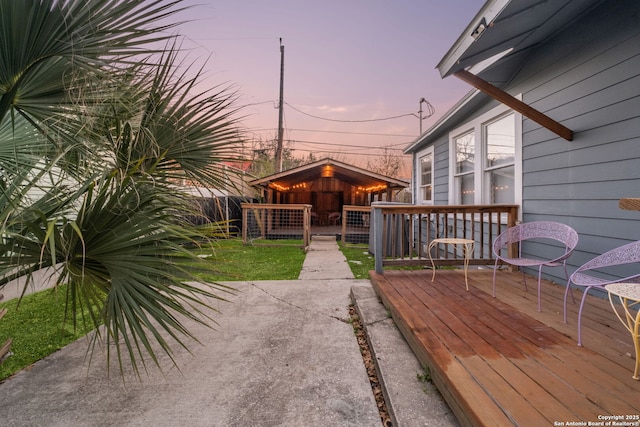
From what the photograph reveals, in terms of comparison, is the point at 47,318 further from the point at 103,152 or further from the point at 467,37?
the point at 467,37

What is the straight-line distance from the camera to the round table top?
131 centimetres

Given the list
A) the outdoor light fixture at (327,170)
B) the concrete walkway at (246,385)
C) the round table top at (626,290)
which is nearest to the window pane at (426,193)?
the outdoor light fixture at (327,170)

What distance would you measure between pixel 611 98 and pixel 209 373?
3932 mm

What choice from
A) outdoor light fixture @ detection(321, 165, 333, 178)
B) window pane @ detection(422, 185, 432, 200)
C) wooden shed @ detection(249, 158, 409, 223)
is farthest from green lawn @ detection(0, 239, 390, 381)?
outdoor light fixture @ detection(321, 165, 333, 178)

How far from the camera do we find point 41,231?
110 centimetres

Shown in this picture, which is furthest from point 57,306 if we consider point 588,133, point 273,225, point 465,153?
point 273,225

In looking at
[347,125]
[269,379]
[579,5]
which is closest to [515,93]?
[579,5]

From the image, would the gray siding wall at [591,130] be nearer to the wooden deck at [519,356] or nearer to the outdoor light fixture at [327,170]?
the wooden deck at [519,356]

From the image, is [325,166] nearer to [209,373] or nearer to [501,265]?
[501,265]

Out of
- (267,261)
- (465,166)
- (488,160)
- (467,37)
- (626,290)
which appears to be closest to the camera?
(626,290)

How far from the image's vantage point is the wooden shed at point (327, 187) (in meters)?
9.82

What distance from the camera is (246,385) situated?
1816 mm

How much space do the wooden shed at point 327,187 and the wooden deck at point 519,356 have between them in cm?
751

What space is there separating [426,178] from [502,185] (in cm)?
330
